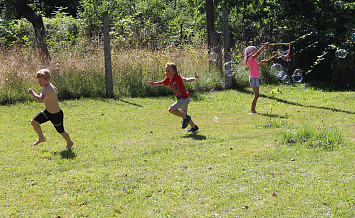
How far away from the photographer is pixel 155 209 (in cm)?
469

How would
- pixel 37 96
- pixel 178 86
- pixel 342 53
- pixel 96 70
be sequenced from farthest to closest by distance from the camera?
pixel 96 70 → pixel 342 53 → pixel 178 86 → pixel 37 96

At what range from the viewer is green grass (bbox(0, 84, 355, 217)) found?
475 centimetres

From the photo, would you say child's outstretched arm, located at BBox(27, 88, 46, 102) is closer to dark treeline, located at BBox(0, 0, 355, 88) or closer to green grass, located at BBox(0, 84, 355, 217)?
green grass, located at BBox(0, 84, 355, 217)

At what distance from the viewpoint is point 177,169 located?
Answer: 6.03 metres

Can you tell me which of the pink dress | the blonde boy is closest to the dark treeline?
the pink dress

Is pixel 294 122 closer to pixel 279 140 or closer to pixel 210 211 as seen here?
pixel 279 140

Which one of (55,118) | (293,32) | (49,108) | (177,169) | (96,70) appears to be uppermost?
(293,32)

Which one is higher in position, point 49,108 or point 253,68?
point 253,68

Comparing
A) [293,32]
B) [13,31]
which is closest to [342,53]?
[293,32]

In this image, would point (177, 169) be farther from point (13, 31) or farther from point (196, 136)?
point (13, 31)

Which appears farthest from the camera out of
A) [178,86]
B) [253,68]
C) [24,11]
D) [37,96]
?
[24,11]

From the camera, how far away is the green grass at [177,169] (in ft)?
15.6

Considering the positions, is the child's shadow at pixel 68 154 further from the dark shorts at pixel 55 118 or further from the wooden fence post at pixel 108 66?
the wooden fence post at pixel 108 66

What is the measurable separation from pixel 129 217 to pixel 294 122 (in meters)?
5.77
